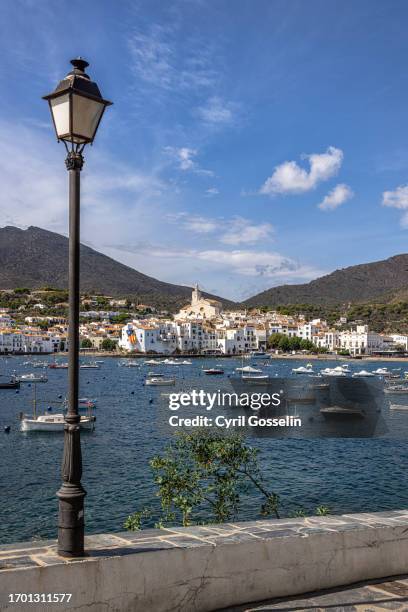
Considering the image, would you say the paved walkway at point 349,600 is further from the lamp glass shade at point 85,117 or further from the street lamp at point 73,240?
the lamp glass shade at point 85,117

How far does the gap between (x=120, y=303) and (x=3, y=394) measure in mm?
145059

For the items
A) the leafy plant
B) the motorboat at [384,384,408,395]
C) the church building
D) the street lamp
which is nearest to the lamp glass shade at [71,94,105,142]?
the street lamp

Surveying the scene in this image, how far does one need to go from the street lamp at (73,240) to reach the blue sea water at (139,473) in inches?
456

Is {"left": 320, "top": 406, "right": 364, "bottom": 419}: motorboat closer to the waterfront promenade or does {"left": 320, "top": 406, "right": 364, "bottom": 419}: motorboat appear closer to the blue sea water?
the blue sea water

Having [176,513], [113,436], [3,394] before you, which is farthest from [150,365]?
[176,513]

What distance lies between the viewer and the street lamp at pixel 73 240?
11.4 feet

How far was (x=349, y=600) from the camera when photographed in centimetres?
361

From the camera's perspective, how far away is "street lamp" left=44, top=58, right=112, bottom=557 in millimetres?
3461

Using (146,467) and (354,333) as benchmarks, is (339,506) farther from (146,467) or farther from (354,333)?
(354,333)

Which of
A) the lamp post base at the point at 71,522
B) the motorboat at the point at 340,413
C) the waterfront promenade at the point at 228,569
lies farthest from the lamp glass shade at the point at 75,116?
the motorboat at the point at 340,413

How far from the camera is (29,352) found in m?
128

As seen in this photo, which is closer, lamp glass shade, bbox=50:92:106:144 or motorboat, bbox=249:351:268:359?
lamp glass shade, bbox=50:92:106:144

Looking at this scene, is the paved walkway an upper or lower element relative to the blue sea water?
upper

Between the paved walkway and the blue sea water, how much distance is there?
11.7 m
